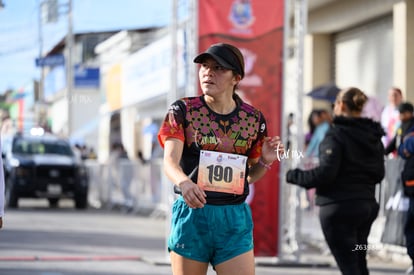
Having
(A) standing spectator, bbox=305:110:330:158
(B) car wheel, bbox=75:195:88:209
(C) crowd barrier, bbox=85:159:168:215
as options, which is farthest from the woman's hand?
(B) car wheel, bbox=75:195:88:209

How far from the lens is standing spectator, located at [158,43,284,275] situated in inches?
229

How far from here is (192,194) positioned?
5410mm

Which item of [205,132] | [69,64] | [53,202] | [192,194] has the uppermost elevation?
[69,64]

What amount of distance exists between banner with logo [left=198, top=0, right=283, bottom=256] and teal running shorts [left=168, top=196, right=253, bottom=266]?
20.9 ft

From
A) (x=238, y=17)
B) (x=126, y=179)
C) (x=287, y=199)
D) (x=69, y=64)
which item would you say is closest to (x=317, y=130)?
(x=287, y=199)

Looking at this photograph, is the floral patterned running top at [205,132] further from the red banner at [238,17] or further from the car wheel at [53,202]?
the car wheel at [53,202]

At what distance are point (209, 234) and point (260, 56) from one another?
669 centimetres

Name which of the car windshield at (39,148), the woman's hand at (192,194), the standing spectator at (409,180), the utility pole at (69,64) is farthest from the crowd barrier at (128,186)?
the woman's hand at (192,194)

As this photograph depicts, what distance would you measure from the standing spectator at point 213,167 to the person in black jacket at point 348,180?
2.29 m

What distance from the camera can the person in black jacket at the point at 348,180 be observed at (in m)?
8.12

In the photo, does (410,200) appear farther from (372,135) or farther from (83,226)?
(83,226)

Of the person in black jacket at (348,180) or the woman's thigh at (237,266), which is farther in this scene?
the person in black jacket at (348,180)

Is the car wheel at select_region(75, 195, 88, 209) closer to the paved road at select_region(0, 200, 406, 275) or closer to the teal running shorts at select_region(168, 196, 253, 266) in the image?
the paved road at select_region(0, 200, 406, 275)

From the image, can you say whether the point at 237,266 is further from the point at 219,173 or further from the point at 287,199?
the point at 287,199
